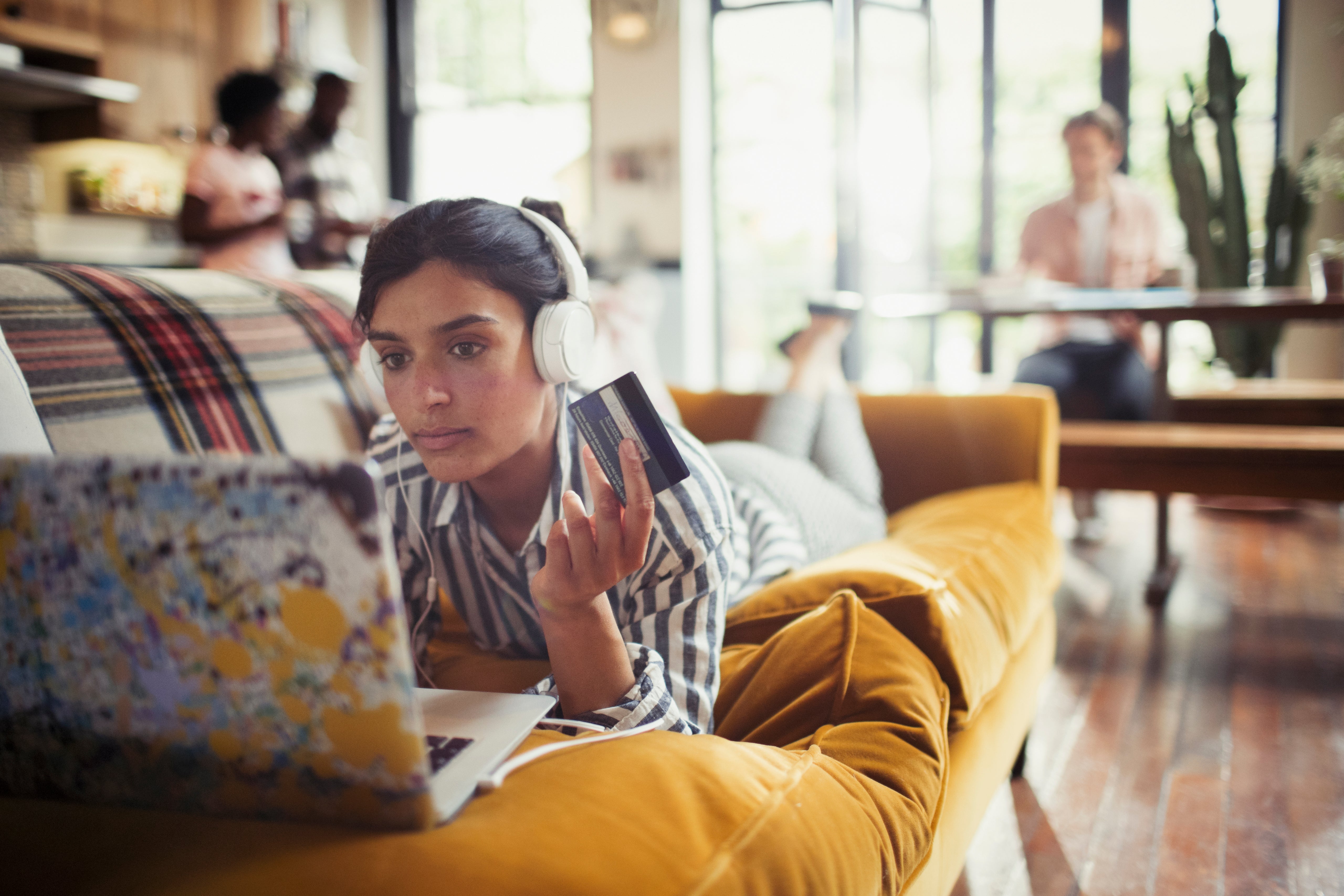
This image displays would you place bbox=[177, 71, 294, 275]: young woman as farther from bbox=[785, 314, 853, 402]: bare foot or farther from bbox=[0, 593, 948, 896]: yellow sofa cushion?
bbox=[0, 593, 948, 896]: yellow sofa cushion

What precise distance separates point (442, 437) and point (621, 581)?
19 centimetres

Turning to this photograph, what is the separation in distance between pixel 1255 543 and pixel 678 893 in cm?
330

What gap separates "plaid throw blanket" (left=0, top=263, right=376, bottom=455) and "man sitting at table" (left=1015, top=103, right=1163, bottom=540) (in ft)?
8.13

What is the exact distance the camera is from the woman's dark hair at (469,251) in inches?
29.1

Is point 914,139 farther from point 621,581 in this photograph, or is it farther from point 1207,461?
point 621,581

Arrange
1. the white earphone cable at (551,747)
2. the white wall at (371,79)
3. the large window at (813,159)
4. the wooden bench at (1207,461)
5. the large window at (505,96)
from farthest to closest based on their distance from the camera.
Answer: the white wall at (371,79)
the large window at (505,96)
the large window at (813,159)
the wooden bench at (1207,461)
the white earphone cable at (551,747)

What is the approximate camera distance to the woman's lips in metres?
0.74

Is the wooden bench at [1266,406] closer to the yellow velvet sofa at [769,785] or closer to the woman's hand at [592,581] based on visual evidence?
the yellow velvet sofa at [769,785]

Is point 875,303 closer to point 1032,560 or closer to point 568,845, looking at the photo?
point 1032,560

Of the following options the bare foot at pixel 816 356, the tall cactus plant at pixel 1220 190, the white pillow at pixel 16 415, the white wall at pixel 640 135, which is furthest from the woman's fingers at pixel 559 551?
the white wall at pixel 640 135

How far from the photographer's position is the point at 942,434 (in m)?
1.78

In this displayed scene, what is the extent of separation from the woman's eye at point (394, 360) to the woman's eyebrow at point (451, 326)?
0.03 ft

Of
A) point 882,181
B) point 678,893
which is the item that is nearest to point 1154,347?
point 882,181

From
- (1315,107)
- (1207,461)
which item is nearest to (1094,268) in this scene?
(1207,461)
